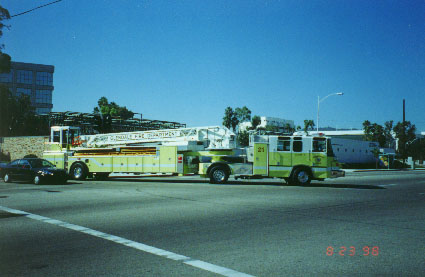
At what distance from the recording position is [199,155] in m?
21.2

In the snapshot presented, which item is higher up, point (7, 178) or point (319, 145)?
point (319, 145)

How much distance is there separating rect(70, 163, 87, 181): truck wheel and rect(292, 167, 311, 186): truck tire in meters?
12.8

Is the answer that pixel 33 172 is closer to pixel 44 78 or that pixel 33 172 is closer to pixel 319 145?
pixel 319 145

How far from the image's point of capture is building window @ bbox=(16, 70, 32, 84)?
313 ft

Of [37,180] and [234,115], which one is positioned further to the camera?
[234,115]

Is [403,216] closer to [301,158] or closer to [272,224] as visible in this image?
[272,224]

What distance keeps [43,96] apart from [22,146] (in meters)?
65.2

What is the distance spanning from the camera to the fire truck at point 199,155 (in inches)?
783

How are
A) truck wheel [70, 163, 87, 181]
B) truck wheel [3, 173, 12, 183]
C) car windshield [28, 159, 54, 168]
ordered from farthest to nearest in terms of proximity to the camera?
truck wheel [70, 163, 87, 181], truck wheel [3, 173, 12, 183], car windshield [28, 159, 54, 168]

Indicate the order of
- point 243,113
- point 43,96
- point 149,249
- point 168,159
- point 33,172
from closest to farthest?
point 149,249, point 33,172, point 168,159, point 243,113, point 43,96

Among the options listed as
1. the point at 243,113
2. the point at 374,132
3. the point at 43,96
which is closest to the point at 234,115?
the point at 243,113

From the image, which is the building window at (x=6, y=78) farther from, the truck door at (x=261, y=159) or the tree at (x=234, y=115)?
the truck door at (x=261, y=159)
